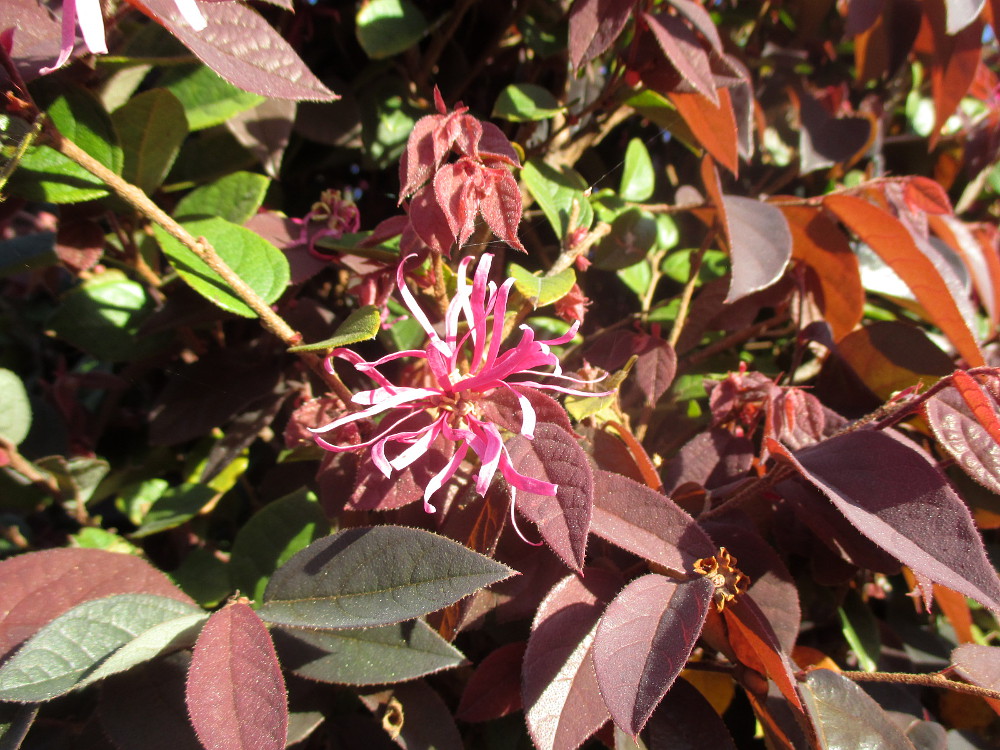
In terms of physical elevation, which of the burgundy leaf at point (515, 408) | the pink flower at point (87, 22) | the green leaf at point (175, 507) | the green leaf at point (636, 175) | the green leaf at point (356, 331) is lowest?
the green leaf at point (175, 507)

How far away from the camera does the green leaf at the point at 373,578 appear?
443 mm

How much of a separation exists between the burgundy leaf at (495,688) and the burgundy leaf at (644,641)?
15 cm

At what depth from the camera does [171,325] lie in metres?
0.69

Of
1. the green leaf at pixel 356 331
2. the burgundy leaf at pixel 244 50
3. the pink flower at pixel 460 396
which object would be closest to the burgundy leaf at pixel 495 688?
the pink flower at pixel 460 396

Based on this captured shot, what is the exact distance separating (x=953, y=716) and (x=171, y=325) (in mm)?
995

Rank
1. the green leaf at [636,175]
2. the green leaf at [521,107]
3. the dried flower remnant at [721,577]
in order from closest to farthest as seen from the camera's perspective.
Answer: the dried flower remnant at [721,577]
the green leaf at [521,107]
the green leaf at [636,175]

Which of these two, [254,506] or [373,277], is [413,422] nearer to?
[373,277]

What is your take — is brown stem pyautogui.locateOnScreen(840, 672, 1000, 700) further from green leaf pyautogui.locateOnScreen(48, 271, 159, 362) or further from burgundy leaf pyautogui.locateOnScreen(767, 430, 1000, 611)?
green leaf pyautogui.locateOnScreen(48, 271, 159, 362)

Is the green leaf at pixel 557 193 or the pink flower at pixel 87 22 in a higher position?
the pink flower at pixel 87 22

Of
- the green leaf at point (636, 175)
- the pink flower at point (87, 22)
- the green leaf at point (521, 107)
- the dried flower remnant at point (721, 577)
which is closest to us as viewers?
the pink flower at point (87, 22)

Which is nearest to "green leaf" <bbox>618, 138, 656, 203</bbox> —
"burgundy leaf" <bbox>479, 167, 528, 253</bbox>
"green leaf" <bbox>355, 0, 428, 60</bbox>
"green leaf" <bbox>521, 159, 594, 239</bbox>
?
"green leaf" <bbox>521, 159, 594, 239</bbox>

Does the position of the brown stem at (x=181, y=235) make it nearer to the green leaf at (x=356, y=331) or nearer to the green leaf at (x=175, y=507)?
the green leaf at (x=356, y=331)

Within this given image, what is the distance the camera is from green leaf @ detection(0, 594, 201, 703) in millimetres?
429

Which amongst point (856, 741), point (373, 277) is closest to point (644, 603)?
point (856, 741)
